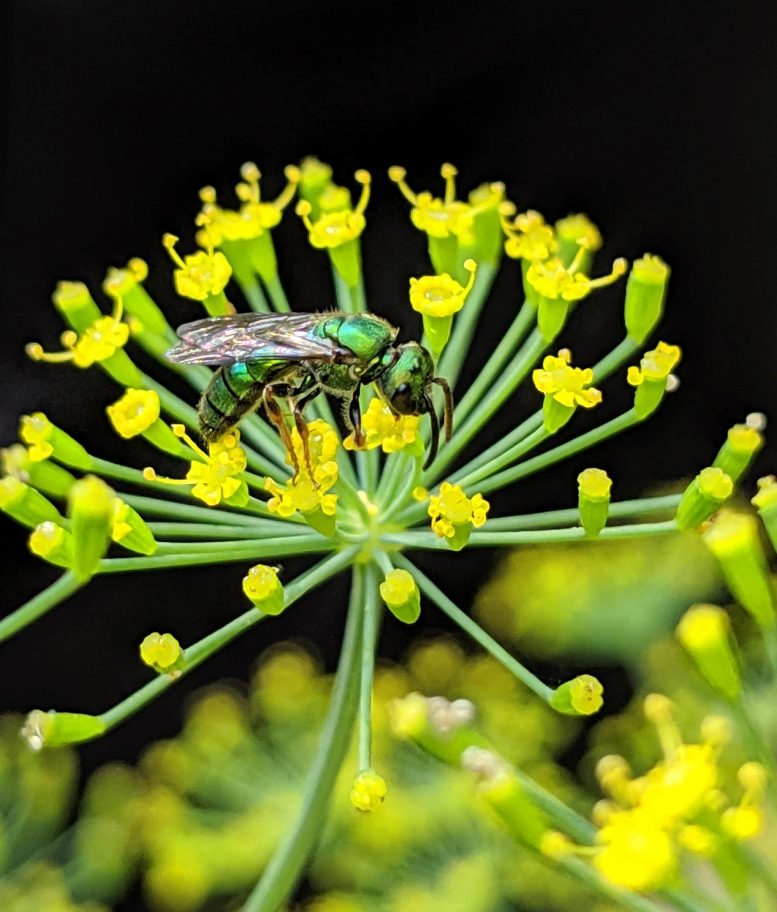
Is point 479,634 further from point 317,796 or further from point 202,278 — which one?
point 202,278

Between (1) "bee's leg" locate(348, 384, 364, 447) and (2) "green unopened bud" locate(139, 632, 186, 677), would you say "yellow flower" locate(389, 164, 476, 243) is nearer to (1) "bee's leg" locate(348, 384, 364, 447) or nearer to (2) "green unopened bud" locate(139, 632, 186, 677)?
(1) "bee's leg" locate(348, 384, 364, 447)

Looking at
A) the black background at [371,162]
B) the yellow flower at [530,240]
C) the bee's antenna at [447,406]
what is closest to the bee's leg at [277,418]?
the bee's antenna at [447,406]

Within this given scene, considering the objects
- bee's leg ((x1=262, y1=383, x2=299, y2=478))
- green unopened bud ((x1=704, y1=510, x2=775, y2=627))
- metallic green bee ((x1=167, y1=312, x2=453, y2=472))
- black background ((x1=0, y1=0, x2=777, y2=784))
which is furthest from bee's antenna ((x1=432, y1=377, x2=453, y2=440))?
black background ((x1=0, y1=0, x2=777, y2=784))

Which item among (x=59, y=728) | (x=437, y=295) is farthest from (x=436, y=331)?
(x=59, y=728)

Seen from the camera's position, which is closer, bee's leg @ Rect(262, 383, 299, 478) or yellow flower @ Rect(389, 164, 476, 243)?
bee's leg @ Rect(262, 383, 299, 478)

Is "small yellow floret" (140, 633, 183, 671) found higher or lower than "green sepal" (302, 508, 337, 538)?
lower

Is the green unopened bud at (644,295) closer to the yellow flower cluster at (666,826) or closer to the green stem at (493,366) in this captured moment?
the green stem at (493,366)

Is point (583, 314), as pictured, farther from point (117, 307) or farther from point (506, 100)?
point (117, 307)
